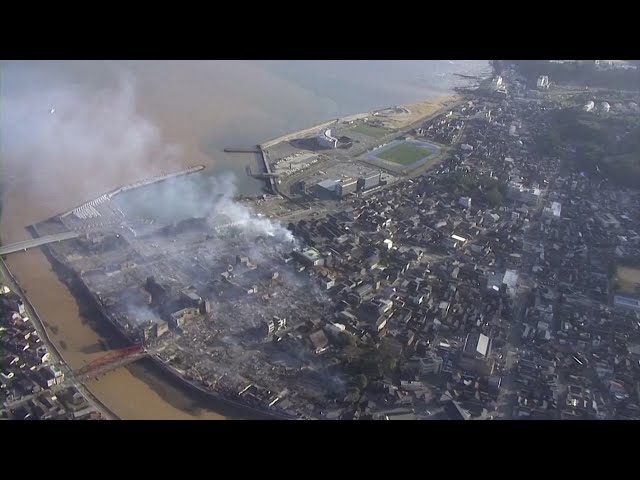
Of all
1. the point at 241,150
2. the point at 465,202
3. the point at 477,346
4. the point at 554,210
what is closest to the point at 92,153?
the point at 241,150

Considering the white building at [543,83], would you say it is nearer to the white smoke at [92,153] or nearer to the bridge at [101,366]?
the white smoke at [92,153]

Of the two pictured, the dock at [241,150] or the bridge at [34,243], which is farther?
the dock at [241,150]

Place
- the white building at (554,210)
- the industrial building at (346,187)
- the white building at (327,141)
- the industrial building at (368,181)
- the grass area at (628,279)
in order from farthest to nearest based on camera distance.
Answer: the white building at (327,141), the industrial building at (368,181), the industrial building at (346,187), the white building at (554,210), the grass area at (628,279)

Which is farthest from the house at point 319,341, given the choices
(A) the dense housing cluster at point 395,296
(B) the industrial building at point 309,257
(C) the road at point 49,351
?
(C) the road at point 49,351

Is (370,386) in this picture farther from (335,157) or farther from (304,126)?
(304,126)

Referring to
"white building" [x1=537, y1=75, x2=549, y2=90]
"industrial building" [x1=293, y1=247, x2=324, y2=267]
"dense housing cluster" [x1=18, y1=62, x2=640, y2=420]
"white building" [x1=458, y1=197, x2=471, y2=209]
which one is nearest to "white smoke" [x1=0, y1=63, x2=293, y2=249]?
"industrial building" [x1=293, y1=247, x2=324, y2=267]

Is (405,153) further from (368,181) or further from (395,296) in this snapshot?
(395,296)
